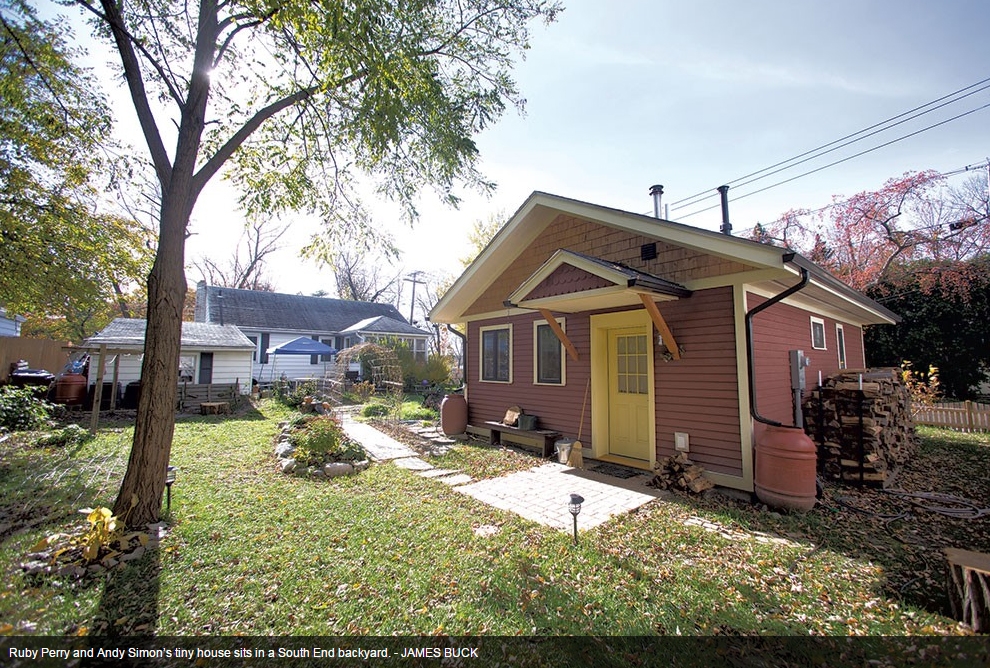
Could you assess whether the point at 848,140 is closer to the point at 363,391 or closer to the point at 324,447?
the point at 324,447

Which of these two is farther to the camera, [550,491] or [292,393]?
[292,393]

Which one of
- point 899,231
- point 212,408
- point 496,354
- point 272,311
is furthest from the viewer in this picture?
point 272,311

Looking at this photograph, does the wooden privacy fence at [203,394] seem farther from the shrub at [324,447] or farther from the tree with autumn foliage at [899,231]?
the tree with autumn foliage at [899,231]

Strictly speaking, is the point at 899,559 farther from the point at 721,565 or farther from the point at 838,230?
the point at 838,230

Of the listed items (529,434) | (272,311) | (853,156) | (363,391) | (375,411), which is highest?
(853,156)

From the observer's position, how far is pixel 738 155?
10406 millimetres

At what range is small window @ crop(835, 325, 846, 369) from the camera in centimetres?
938

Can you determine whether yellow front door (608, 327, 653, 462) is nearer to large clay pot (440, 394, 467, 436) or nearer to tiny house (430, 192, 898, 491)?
tiny house (430, 192, 898, 491)

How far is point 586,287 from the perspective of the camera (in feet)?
19.0

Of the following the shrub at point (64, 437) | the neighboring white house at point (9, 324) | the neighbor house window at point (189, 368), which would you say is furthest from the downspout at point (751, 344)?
the neighboring white house at point (9, 324)

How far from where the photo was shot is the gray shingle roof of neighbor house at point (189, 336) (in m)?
12.5

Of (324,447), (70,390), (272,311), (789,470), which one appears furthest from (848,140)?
(272,311)

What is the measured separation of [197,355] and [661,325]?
1544 cm

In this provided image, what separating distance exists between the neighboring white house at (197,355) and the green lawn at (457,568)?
908 cm
